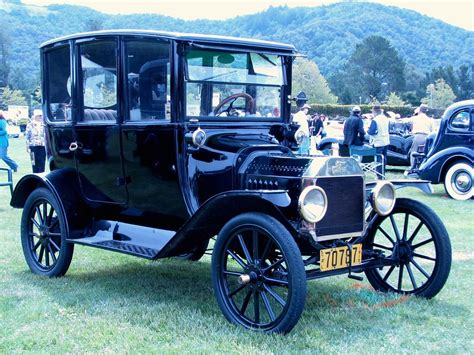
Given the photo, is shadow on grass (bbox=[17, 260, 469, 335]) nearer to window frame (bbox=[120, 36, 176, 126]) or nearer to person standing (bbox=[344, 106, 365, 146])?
window frame (bbox=[120, 36, 176, 126])

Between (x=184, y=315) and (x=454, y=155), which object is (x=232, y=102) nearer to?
(x=184, y=315)

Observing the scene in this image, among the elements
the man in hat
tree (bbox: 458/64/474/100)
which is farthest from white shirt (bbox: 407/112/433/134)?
tree (bbox: 458/64/474/100)

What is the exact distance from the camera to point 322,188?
13.3 feet

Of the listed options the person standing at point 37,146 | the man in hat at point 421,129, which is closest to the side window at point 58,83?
the person standing at point 37,146

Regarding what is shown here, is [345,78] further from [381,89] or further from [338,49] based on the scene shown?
[338,49]

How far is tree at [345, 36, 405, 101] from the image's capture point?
75.4 meters

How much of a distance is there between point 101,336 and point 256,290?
1.03m

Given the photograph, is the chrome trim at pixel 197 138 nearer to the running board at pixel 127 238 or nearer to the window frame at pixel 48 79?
the running board at pixel 127 238

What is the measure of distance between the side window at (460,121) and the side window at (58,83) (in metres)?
8.52

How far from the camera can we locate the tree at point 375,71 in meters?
75.4

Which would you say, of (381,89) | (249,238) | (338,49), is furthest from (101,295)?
(338,49)

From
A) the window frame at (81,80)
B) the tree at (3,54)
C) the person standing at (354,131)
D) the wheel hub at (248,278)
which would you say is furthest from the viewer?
the tree at (3,54)

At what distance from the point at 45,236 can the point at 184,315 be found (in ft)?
6.30

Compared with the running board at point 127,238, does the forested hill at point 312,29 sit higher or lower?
higher
